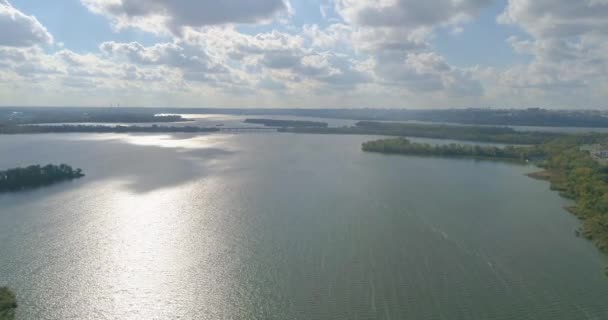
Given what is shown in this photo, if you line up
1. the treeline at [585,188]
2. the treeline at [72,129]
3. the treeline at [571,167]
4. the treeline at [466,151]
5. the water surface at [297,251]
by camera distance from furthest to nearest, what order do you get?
the treeline at [72,129]
the treeline at [466,151]
the treeline at [571,167]
the treeline at [585,188]
the water surface at [297,251]

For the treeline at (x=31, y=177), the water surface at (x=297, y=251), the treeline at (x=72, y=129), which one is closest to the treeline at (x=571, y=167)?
the water surface at (x=297, y=251)

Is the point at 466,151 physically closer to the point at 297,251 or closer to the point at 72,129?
the point at 297,251

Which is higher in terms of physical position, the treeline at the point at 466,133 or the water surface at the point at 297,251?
the treeline at the point at 466,133

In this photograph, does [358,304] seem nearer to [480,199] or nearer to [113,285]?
[113,285]

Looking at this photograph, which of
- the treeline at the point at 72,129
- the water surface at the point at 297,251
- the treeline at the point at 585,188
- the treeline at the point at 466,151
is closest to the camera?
the water surface at the point at 297,251

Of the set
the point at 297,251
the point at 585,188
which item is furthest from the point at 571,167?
the point at 297,251

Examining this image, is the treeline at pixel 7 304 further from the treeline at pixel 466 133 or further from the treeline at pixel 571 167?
the treeline at pixel 466 133

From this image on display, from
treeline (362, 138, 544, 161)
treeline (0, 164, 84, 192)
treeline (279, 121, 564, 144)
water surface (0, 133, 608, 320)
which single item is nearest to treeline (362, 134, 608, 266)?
treeline (362, 138, 544, 161)

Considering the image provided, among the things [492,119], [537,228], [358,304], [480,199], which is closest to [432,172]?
[480,199]

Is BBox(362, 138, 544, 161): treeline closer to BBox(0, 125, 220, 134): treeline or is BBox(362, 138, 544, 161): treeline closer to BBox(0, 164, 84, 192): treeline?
BBox(0, 164, 84, 192): treeline
